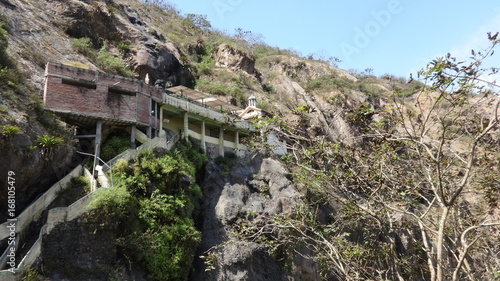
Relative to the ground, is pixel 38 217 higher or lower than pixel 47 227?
higher

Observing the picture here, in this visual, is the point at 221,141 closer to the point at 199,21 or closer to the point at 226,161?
the point at 226,161

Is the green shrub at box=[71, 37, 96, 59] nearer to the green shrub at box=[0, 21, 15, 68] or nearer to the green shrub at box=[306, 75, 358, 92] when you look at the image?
the green shrub at box=[0, 21, 15, 68]

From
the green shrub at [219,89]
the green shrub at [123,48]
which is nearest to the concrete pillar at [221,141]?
the green shrub at [219,89]

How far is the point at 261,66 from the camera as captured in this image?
55656 mm

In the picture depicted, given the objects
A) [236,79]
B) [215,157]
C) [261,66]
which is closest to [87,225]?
[215,157]

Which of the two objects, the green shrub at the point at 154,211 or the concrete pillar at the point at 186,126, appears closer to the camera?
the green shrub at the point at 154,211

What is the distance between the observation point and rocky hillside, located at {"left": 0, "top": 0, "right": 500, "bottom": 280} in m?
9.25

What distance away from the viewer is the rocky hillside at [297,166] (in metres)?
9.25

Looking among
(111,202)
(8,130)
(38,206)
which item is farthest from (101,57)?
(111,202)

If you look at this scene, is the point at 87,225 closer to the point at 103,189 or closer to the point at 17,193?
the point at 103,189

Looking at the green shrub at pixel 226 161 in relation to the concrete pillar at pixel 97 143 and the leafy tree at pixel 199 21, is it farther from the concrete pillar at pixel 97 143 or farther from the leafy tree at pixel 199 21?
the leafy tree at pixel 199 21

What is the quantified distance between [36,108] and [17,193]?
13.7 feet

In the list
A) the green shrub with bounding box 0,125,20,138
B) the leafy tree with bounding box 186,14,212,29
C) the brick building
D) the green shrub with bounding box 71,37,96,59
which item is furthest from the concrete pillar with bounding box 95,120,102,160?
the leafy tree with bounding box 186,14,212,29

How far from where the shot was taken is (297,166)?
39.7ft
